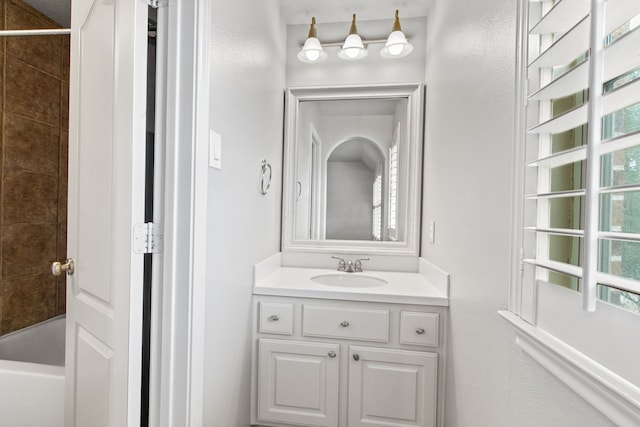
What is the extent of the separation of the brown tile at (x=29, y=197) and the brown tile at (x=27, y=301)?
14.8 inches

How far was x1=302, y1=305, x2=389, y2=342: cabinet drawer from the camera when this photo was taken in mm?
1474

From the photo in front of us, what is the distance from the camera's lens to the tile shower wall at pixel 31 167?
1.70 meters

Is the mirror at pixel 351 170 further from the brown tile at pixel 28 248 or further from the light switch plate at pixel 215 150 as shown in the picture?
the brown tile at pixel 28 248

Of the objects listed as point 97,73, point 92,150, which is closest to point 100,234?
point 92,150

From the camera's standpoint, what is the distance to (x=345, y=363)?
1.50m

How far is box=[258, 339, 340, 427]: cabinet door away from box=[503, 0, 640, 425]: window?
1026mm

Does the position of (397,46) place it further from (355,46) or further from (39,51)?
(39,51)

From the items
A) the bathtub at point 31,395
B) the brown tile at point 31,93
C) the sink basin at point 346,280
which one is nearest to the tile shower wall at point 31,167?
the brown tile at point 31,93

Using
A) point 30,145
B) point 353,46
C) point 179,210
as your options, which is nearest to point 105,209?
point 179,210

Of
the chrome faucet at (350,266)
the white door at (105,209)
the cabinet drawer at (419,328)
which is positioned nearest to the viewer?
the white door at (105,209)

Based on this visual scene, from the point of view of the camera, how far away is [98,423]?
0.96m

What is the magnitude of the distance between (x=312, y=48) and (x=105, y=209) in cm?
159

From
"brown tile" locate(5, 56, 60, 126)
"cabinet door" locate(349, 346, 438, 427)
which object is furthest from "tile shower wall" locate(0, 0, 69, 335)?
"cabinet door" locate(349, 346, 438, 427)

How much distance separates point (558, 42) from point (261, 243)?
4.76ft
